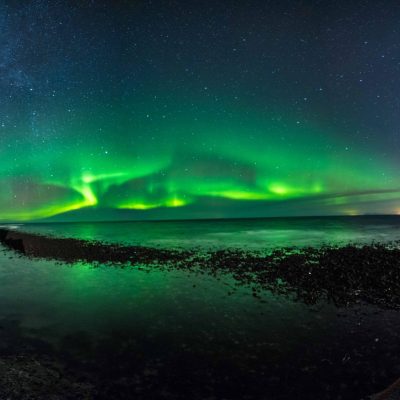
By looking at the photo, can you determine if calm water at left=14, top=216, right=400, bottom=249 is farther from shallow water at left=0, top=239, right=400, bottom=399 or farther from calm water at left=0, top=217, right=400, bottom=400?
calm water at left=0, top=217, right=400, bottom=400

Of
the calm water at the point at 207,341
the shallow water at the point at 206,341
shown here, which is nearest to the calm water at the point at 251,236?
the shallow water at the point at 206,341

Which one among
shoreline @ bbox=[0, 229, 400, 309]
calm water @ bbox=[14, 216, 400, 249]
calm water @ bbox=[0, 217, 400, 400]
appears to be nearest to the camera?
calm water @ bbox=[0, 217, 400, 400]

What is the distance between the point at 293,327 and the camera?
11.5 meters

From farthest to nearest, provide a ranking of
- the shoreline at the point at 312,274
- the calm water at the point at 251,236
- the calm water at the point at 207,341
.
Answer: the calm water at the point at 251,236, the shoreline at the point at 312,274, the calm water at the point at 207,341

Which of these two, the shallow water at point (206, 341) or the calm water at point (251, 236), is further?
the calm water at point (251, 236)

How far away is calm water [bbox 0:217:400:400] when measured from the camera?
7.74m

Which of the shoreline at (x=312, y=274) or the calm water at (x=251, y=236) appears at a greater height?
the shoreline at (x=312, y=274)

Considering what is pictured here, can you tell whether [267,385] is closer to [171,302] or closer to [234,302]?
[234,302]

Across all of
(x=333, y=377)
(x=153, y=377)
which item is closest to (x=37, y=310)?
(x=153, y=377)

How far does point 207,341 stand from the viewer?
10.5 metres

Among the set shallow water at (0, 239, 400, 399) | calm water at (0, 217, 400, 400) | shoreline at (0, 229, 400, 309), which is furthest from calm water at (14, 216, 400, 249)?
calm water at (0, 217, 400, 400)

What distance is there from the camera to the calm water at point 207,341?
7.74m

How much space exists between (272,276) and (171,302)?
842 cm

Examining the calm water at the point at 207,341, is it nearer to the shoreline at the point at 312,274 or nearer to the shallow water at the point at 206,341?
the shallow water at the point at 206,341
